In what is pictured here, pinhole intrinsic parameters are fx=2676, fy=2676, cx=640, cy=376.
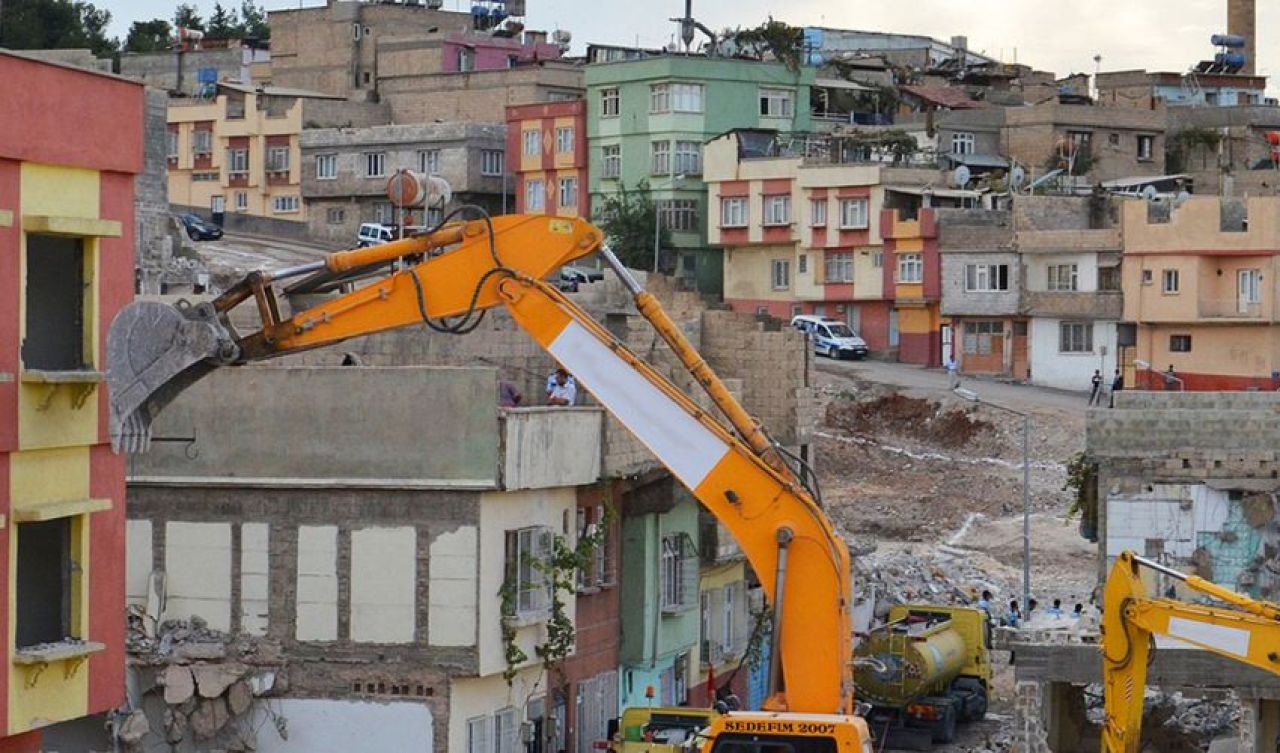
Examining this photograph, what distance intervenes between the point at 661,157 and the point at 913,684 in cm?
4255

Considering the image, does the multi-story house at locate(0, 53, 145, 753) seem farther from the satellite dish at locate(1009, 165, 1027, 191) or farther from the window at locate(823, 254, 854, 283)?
the satellite dish at locate(1009, 165, 1027, 191)

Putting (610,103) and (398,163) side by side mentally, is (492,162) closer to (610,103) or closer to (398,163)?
(398,163)

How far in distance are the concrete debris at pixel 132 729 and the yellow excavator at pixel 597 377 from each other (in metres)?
6.60

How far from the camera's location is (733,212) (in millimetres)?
77875

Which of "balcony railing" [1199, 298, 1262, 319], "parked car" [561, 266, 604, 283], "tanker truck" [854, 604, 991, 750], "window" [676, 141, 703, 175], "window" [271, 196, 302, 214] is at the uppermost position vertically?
"window" [676, 141, 703, 175]

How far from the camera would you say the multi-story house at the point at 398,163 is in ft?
270

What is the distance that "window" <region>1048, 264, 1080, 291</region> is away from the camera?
7188 centimetres

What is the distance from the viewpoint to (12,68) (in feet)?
60.4

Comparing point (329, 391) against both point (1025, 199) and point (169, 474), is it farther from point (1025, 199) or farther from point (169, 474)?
point (1025, 199)

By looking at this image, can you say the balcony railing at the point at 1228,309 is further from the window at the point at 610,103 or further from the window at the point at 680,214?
the window at the point at 610,103

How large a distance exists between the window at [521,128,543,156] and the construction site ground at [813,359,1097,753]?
13412 mm

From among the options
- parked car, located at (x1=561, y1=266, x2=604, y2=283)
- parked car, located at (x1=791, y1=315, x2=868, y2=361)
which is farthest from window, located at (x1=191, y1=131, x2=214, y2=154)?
parked car, located at (x1=561, y1=266, x2=604, y2=283)

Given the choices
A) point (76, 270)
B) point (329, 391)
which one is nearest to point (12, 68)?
point (76, 270)

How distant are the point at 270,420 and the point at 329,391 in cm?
71
